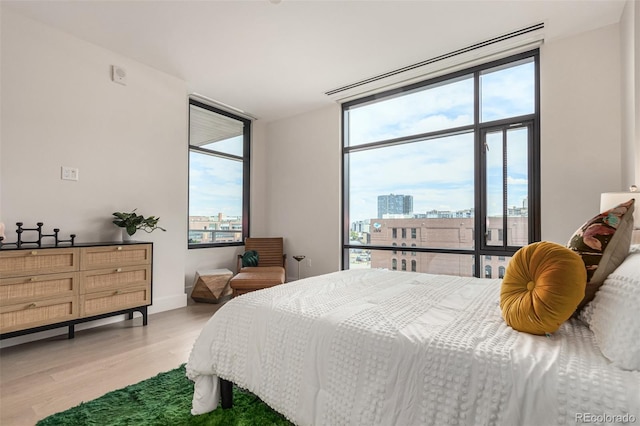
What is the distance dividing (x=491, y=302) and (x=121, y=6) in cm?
354

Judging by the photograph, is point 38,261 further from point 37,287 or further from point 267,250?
point 267,250

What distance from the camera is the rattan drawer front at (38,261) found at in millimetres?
2457

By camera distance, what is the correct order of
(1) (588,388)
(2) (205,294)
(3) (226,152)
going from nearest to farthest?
(1) (588,388), (2) (205,294), (3) (226,152)

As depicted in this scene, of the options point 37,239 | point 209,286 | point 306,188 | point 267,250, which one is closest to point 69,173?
point 37,239

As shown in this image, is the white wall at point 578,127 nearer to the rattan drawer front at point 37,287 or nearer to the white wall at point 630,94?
the white wall at point 630,94

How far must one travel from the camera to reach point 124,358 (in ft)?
8.08

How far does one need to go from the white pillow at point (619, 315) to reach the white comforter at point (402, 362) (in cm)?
4

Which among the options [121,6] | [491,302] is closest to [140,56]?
[121,6]

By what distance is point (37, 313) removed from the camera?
8.48ft

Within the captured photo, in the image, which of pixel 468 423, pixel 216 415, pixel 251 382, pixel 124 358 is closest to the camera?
pixel 468 423

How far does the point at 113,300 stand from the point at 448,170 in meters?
3.94

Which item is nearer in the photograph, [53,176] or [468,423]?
[468,423]

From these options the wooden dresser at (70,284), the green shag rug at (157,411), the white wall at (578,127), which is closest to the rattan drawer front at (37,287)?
the wooden dresser at (70,284)

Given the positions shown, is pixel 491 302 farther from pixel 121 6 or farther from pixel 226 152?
pixel 226 152
